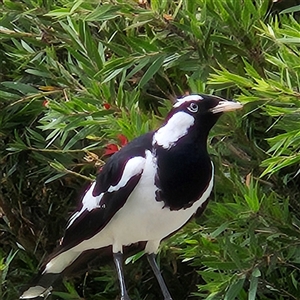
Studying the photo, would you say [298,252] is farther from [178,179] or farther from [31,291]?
[31,291]

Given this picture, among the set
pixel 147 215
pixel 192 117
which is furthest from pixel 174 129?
pixel 147 215

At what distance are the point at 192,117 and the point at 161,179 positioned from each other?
11cm

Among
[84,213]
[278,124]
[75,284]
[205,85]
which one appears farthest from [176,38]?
[75,284]

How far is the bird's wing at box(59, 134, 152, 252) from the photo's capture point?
4.38 ft

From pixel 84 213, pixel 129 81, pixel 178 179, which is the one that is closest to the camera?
pixel 178 179

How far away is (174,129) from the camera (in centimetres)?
132

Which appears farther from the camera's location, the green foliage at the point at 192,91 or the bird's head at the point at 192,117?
the green foliage at the point at 192,91

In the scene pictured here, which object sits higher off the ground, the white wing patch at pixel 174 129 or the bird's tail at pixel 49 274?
the white wing patch at pixel 174 129

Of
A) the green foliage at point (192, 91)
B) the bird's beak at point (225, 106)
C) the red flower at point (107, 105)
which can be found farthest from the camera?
the red flower at point (107, 105)

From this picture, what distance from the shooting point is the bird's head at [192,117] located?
1.29 metres

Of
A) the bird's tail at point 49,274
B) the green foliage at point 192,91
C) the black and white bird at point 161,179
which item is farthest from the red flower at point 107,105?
the bird's tail at point 49,274

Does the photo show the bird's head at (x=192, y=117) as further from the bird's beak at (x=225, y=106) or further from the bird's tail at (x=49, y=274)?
the bird's tail at (x=49, y=274)

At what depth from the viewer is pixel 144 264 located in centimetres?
192

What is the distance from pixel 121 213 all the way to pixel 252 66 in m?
0.34
